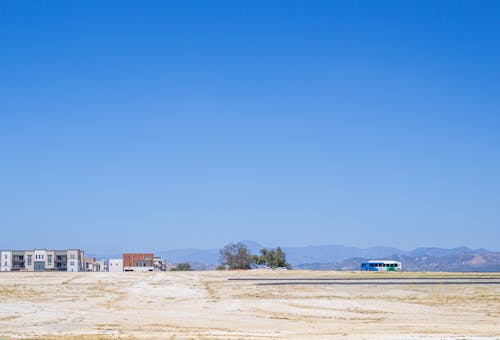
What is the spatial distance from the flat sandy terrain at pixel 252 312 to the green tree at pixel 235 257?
88173mm

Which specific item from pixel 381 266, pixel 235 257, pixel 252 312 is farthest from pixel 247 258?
pixel 252 312

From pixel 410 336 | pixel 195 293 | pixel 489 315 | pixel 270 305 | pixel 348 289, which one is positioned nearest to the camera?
pixel 410 336

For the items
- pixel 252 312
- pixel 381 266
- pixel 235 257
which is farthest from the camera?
pixel 235 257

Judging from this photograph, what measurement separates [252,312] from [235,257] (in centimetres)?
11134

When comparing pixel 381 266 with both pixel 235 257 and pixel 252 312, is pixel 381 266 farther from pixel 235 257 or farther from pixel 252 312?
pixel 252 312

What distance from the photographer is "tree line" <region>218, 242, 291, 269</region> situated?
489ft

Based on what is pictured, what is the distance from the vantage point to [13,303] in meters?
44.5

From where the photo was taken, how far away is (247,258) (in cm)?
15062

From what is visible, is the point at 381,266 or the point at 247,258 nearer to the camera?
the point at 381,266

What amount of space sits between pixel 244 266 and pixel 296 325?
116m

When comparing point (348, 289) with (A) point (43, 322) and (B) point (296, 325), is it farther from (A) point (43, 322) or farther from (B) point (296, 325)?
(A) point (43, 322)

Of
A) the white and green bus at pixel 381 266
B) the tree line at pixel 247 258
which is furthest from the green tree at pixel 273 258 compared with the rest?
the white and green bus at pixel 381 266

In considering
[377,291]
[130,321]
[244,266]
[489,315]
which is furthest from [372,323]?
[244,266]

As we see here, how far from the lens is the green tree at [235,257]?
14800 cm
